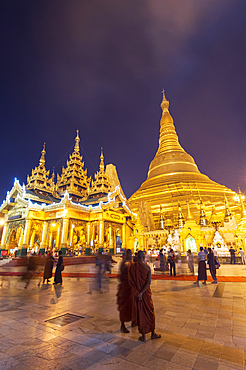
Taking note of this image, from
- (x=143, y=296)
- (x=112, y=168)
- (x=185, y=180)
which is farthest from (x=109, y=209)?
(x=112, y=168)

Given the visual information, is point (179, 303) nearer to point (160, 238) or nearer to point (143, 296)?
point (143, 296)

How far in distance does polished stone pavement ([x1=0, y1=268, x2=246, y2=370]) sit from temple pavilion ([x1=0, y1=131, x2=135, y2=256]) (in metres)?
16.2

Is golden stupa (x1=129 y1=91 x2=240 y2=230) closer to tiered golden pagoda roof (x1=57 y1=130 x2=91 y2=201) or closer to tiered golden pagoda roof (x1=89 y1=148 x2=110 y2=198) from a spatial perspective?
tiered golden pagoda roof (x1=89 y1=148 x2=110 y2=198)

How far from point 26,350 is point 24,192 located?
23690 millimetres

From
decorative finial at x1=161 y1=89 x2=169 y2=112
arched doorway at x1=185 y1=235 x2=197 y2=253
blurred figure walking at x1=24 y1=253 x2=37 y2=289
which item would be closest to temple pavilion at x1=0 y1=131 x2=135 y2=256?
arched doorway at x1=185 y1=235 x2=197 y2=253

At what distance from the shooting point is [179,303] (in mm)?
5250

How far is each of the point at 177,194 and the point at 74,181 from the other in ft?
54.5

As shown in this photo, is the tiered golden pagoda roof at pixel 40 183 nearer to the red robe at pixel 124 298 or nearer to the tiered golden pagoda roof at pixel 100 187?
the tiered golden pagoda roof at pixel 100 187

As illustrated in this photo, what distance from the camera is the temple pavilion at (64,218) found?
2111cm

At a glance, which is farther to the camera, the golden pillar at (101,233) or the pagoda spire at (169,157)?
the pagoda spire at (169,157)

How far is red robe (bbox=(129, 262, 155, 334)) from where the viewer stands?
3.07 metres

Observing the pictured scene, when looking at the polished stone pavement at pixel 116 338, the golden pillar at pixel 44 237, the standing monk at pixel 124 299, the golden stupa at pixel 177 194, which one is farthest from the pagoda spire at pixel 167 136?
the standing monk at pixel 124 299

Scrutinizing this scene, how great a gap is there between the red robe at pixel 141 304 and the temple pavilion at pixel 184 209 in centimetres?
1888

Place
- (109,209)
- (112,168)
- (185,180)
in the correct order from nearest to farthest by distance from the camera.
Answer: (109,209), (185,180), (112,168)
